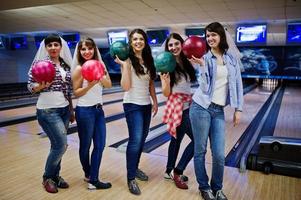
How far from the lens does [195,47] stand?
2.00 m

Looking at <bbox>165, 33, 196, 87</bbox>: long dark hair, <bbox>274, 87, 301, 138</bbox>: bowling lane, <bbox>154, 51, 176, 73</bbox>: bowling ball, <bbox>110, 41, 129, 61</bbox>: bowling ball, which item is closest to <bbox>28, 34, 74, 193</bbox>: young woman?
<bbox>110, 41, 129, 61</bbox>: bowling ball

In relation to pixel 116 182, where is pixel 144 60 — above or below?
above

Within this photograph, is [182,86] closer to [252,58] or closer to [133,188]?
[133,188]

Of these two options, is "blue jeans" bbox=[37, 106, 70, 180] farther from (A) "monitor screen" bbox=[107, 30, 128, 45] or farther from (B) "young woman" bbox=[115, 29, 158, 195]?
(A) "monitor screen" bbox=[107, 30, 128, 45]

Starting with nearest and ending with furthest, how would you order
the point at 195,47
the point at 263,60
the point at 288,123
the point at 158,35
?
the point at 195,47, the point at 288,123, the point at 158,35, the point at 263,60

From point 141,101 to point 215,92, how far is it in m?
0.59

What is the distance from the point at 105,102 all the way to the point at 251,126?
414cm

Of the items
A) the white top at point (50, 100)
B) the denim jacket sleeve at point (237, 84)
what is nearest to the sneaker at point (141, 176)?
the white top at point (50, 100)

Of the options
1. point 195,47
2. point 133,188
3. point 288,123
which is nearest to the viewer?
point 195,47

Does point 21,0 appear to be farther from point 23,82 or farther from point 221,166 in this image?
point 23,82

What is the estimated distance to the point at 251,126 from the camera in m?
5.25

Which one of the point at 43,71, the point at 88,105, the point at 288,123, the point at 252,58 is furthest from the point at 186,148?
the point at 252,58

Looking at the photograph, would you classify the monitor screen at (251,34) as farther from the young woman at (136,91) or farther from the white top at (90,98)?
the white top at (90,98)

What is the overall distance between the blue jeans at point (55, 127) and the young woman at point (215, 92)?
0.99 m
